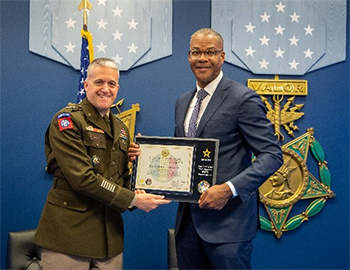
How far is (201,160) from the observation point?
6.59 feet

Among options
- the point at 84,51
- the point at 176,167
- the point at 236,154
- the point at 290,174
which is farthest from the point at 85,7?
the point at 290,174

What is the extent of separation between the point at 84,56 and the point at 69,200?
165 centimetres

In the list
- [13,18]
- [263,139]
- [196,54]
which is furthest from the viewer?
[13,18]

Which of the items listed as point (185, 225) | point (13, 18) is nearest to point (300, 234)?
point (185, 225)

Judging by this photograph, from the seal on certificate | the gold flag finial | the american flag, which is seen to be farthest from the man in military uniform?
the gold flag finial

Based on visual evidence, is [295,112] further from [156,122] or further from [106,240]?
[106,240]

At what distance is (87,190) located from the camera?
1961mm

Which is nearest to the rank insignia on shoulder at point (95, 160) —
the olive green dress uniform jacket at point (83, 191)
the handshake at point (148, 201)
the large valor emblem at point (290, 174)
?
the olive green dress uniform jacket at point (83, 191)

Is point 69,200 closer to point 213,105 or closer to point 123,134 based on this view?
point 123,134

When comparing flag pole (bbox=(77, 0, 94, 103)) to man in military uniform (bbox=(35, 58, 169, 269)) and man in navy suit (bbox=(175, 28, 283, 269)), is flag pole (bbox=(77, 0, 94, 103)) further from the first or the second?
man in navy suit (bbox=(175, 28, 283, 269))

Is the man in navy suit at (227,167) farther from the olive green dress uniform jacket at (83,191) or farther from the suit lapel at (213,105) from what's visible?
the olive green dress uniform jacket at (83,191)

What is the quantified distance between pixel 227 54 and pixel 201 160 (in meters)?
1.93

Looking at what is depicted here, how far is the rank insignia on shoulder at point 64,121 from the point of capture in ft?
6.56

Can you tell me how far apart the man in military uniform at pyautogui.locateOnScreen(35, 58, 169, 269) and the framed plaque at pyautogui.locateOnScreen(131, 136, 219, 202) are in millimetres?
74
